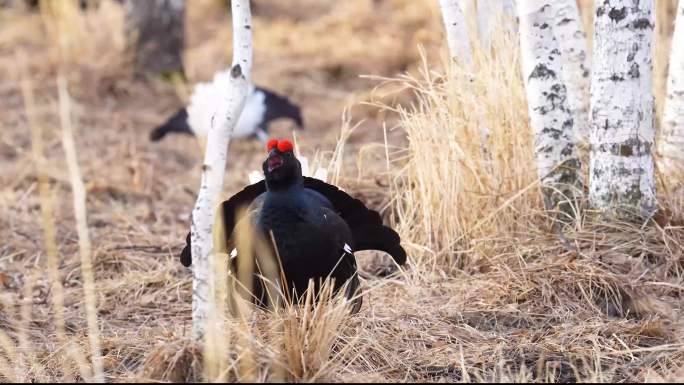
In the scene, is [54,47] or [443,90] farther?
[54,47]

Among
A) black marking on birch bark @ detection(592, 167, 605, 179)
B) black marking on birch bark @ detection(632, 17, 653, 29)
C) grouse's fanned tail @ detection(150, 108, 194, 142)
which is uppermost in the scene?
black marking on birch bark @ detection(632, 17, 653, 29)

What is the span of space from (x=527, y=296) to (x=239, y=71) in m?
1.57

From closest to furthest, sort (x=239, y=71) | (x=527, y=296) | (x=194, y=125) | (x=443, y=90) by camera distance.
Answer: (x=239, y=71)
(x=527, y=296)
(x=443, y=90)
(x=194, y=125)

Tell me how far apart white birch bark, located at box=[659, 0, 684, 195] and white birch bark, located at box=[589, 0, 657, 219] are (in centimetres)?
31

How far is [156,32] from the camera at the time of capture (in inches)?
350

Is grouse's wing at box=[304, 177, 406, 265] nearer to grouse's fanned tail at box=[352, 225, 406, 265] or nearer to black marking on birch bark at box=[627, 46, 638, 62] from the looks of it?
grouse's fanned tail at box=[352, 225, 406, 265]

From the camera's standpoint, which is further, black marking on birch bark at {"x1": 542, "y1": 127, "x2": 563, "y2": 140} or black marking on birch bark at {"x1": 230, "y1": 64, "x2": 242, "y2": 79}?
black marking on birch bark at {"x1": 542, "y1": 127, "x2": 563, "y2": 140}

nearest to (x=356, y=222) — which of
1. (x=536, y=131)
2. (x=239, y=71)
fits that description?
(x=536, y=131)

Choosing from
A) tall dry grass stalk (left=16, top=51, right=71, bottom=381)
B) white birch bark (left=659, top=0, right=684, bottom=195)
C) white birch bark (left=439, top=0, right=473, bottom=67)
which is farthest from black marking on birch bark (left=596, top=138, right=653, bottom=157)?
tall dry grass stalk (left=16, top=51, right=71, bottom=381)

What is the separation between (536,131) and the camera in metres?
4.02

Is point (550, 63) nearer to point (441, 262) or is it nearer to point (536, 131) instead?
point (536, 131)

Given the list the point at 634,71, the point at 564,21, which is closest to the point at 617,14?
the point at 634,71

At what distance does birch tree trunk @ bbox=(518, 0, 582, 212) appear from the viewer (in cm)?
391

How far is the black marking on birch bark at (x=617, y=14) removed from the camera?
145 inches
